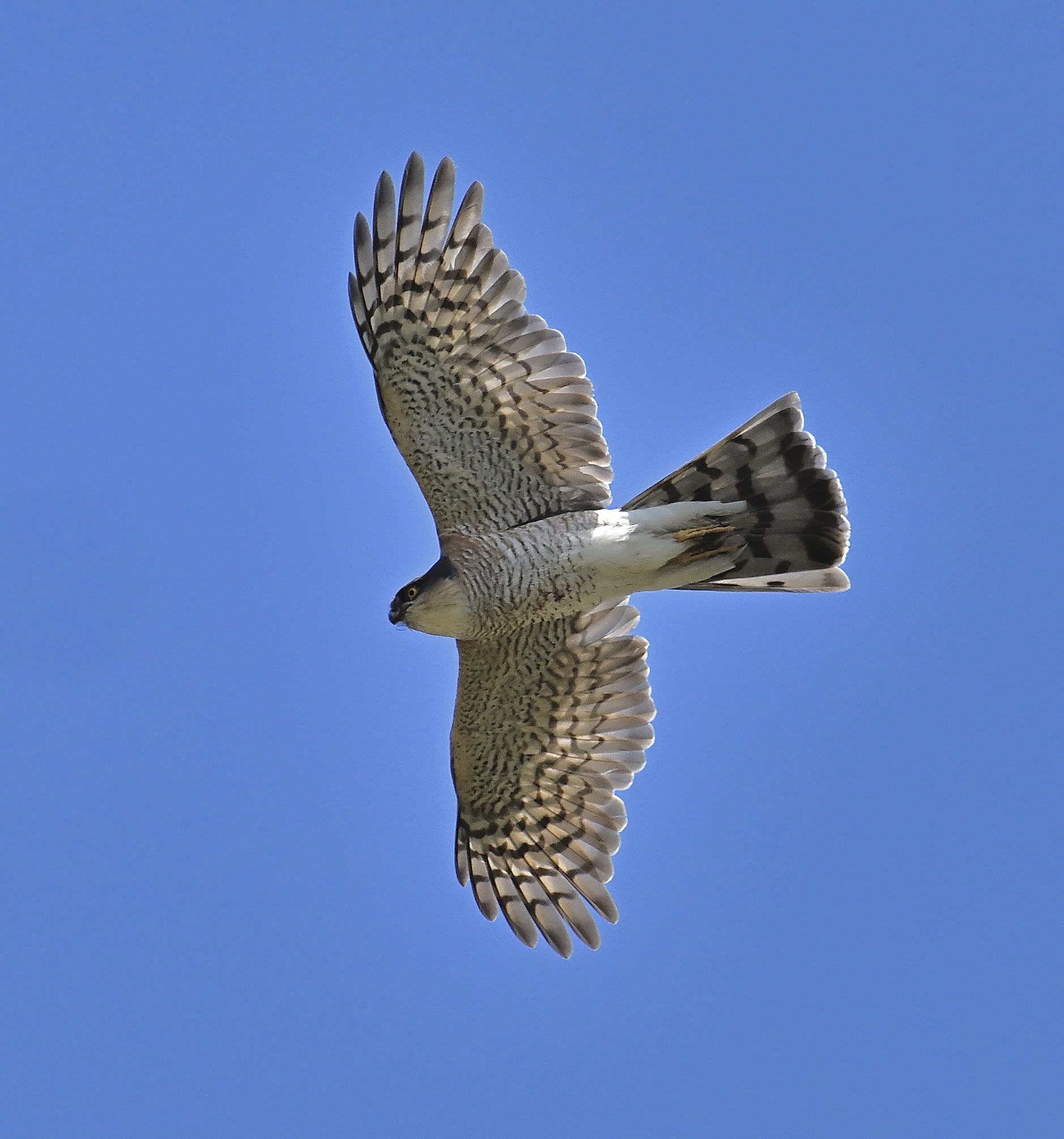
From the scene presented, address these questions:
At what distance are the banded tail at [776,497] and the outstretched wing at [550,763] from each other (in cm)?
100

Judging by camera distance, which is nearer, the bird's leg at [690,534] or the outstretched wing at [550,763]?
the bird's leg at [690,534]

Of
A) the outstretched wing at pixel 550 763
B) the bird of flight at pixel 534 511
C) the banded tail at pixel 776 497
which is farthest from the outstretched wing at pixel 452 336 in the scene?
the outstretched wing at pixel 550 763

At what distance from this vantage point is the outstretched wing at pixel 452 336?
10.8 meters

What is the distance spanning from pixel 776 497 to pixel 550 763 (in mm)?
2409

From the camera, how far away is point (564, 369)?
10867 millimetres

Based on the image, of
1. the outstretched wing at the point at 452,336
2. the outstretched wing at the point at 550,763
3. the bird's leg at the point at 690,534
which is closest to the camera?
the outstretched wing at the point at 452,336

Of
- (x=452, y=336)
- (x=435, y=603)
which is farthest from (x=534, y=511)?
(x=452, y=336)

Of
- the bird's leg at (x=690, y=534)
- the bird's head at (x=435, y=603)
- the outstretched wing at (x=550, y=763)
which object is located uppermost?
the bird's leg at (x=690, y=534)

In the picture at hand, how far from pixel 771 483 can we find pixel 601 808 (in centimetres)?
249

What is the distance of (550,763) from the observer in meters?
12.1

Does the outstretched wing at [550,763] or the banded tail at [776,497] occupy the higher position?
the banded tail at [776,497]

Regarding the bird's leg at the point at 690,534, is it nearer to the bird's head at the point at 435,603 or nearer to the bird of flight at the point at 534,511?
the bird of flight at the point at 534,511

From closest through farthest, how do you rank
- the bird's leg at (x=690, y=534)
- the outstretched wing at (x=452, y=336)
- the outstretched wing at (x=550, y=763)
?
the outstretched wing at (x=452, y=336)
the bird's leg at (x=690, y=534)
the outstretched wing at (x=550, y=763)

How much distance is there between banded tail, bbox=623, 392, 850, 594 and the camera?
36.3 feet
